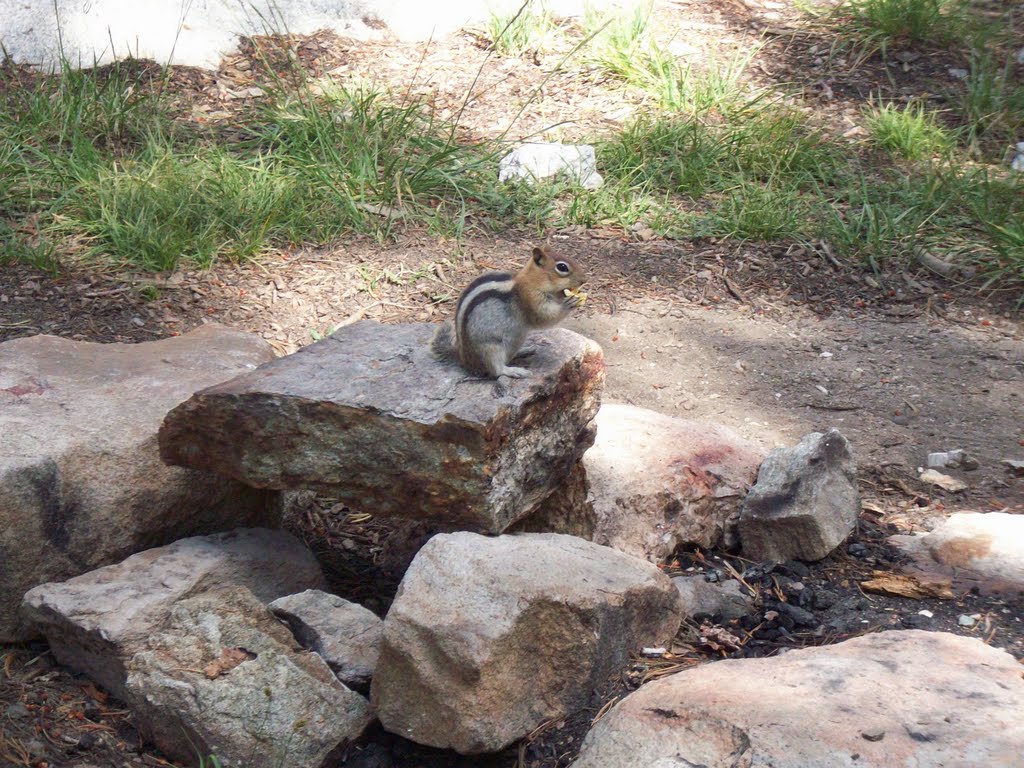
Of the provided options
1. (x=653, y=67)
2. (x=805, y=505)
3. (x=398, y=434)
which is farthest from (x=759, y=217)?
(x=398, y=434)

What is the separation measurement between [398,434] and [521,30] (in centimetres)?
518

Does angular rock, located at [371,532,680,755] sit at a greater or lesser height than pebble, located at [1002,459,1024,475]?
greater

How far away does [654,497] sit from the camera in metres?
3.70

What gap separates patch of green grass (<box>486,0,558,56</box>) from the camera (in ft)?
25.1

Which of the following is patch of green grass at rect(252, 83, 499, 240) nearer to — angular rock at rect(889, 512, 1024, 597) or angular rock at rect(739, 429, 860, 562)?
angular rock at rect(739, 429, 860, 562)

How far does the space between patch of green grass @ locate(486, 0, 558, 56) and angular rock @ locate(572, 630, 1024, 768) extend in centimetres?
590

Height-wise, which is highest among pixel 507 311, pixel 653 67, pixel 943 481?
pixel 653 67

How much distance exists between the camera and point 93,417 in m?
3.64

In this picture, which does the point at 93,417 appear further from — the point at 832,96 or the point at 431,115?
the point at 832,96

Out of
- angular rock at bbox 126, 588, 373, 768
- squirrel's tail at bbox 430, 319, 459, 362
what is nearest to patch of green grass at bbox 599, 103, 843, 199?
squirrel's tail at bbox 430, 319, 459, 362

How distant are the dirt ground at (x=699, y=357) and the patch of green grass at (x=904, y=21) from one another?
90cm

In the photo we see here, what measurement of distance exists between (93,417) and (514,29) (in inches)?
199

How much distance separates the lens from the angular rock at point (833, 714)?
228 cm

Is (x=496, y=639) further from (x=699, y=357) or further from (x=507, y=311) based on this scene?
(x=699, y=357)
